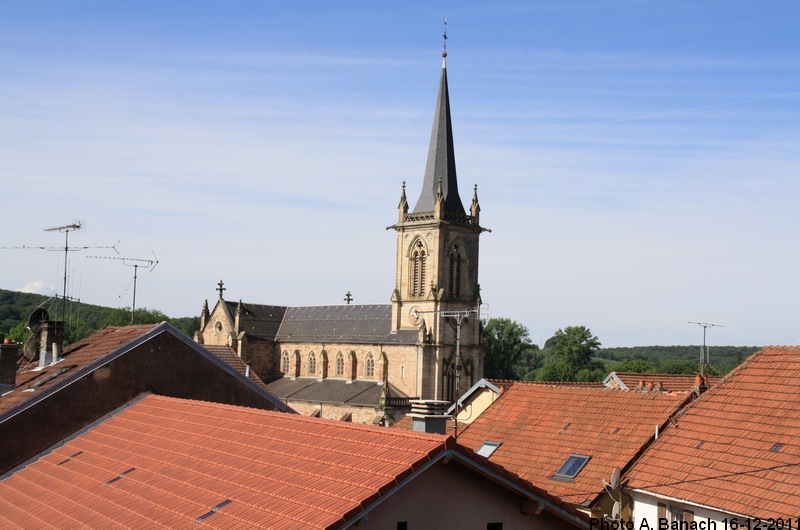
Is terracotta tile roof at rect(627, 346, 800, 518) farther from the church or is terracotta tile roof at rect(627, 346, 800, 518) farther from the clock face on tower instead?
the clock face on tower

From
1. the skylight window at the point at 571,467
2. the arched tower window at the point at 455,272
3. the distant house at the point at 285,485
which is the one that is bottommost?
the skylight window at the point at 571,467

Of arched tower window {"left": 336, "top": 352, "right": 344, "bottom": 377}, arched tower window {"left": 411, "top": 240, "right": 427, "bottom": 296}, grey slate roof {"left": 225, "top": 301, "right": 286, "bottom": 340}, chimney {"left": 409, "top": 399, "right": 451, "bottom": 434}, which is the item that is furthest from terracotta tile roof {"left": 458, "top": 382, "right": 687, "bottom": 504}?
grey slate roof {"left": 225, "top": 301, "right": 286, "bottom": 340}

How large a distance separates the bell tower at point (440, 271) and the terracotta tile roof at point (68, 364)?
146 feet

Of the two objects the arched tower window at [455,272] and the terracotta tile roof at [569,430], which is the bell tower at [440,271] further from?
the terracotta tile roof at [569,430]

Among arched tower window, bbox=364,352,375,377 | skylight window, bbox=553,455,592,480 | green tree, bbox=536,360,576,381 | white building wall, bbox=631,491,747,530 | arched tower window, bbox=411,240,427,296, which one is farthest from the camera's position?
green tree, bbox=536,360,576,381

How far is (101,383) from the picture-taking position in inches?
733

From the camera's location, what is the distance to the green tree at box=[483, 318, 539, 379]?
103 metres

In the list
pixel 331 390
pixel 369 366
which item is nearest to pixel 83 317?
→ pixel 331 390

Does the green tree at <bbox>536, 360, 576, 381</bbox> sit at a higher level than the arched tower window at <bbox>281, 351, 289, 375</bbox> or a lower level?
lower

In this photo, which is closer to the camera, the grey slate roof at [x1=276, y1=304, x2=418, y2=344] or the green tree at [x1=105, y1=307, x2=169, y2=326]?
the grey slate roof at [x1=276, y1=304, x2=418, y2=344]

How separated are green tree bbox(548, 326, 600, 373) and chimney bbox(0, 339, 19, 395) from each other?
328 feet

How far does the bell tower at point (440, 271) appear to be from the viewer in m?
66.1

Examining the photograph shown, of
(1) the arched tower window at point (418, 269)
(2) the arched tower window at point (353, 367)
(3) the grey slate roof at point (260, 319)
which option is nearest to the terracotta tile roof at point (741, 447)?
(1) the arched tower window at point (418, 269)

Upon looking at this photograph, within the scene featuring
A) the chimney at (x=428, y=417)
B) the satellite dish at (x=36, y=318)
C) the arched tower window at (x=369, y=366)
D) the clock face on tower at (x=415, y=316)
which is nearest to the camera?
the chimney at (x=428, y=417)
